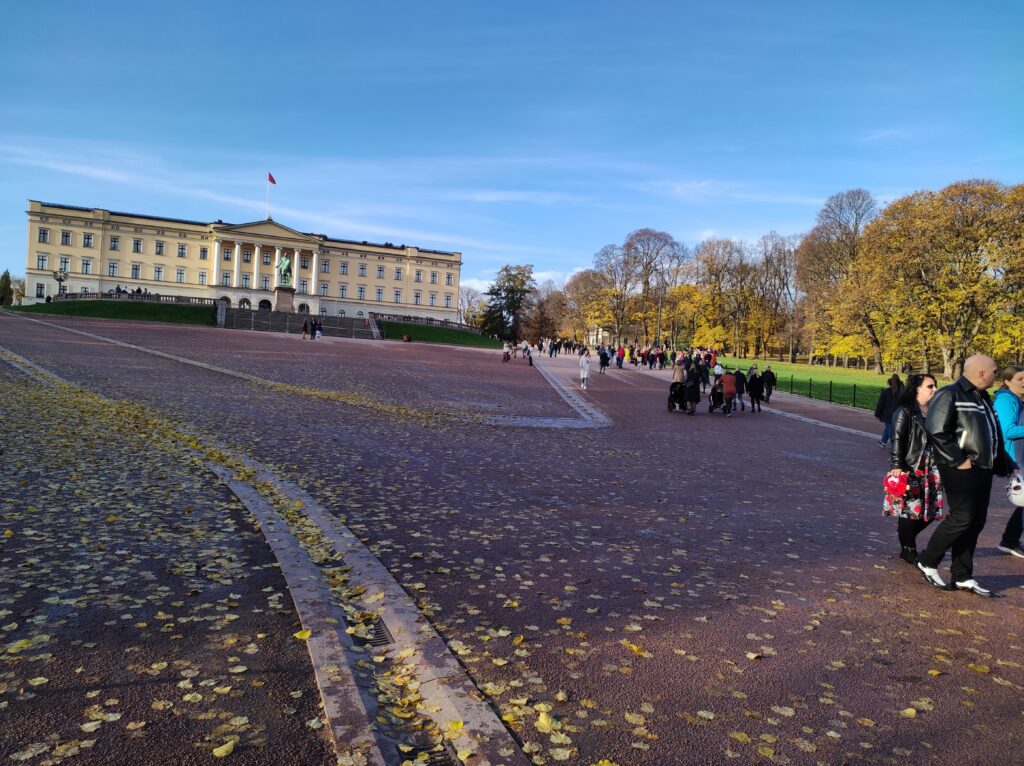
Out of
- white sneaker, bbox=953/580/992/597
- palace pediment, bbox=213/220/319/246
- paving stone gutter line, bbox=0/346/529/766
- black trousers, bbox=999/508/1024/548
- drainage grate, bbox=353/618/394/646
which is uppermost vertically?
palace pediment, bbox=213/220/319/246

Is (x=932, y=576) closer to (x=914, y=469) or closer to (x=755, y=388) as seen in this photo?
(x=914, y=469)

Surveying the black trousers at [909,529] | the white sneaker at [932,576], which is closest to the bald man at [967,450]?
the white sneaker at [932,576]

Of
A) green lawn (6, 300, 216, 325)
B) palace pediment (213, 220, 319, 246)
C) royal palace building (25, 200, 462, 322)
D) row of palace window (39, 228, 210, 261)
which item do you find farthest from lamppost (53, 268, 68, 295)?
palace pediment (213, 220, 319, 246)

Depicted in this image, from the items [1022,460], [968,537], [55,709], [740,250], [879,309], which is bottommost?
[55,709]

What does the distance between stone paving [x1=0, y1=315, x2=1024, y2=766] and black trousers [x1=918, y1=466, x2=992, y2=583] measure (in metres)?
0.34

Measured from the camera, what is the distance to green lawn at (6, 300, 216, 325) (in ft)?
214

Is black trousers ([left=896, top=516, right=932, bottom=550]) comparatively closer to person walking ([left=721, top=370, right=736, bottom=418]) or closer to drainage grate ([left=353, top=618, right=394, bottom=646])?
drainage grate ([left=353, top=618, right=394, bottom=646])

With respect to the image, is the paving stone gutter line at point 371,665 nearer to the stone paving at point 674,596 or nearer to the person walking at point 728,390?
the stone paving at point 674,596

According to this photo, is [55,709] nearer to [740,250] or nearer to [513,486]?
[513,486]

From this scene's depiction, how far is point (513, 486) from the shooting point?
873cm

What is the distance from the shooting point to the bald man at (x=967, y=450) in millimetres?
5191

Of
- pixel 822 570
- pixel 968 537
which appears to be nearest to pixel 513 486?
pixel 822 570

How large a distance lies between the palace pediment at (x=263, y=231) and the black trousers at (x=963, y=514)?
106 m

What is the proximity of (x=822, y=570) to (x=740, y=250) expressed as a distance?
75649 mm
